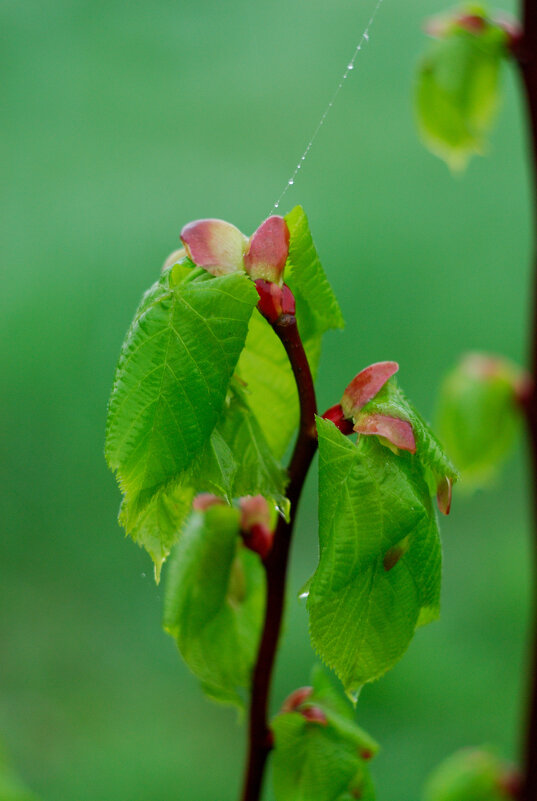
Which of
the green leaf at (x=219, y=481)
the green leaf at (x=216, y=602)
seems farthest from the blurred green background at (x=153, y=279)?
the green leaf at (x=219, y=481)

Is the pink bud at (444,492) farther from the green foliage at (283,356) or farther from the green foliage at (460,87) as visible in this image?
the green foliage at (460,87)

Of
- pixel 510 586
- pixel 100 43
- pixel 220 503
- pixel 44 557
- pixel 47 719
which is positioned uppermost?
pixel 100 43

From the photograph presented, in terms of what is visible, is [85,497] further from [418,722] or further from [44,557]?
[418,722]

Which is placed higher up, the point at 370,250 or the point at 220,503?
the point at 370,250

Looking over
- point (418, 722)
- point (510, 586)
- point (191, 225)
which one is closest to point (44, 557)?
point (418, 722)

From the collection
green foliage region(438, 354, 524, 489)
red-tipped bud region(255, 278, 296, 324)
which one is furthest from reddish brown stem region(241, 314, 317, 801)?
green foliage region(438, 354, 524, 489)

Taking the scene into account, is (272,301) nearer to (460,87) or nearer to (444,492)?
(444,492)

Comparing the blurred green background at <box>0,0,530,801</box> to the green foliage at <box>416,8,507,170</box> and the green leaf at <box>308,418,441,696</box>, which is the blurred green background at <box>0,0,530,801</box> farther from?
the green leaf at <box>308,418,441,696</box>
